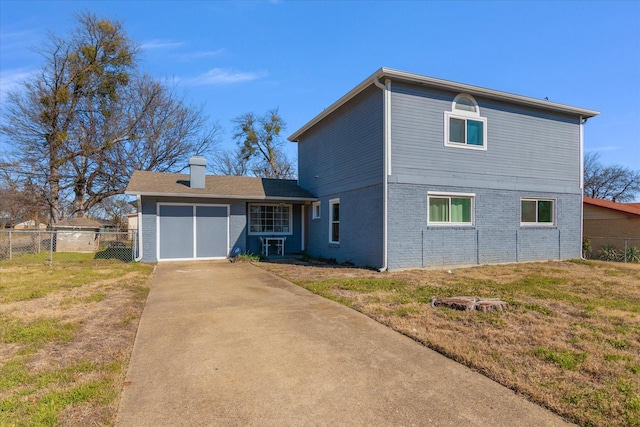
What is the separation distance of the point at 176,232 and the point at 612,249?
62.1ft

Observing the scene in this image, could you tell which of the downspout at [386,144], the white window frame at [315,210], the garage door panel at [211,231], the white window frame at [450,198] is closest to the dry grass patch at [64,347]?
the garage door panel at [211,231]

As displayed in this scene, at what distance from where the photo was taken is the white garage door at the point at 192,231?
13375 mm

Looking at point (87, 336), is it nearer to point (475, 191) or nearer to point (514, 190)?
point (475, 191)

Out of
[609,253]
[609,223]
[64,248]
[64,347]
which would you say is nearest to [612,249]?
[609,253]

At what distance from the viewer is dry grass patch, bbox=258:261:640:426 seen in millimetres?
3141

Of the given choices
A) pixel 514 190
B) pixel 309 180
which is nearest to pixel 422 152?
pixel 514 190

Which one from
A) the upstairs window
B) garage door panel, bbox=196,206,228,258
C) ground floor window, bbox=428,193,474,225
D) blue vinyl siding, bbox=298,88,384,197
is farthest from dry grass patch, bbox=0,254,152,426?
the upstairs window

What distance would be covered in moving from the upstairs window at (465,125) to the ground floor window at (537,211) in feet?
9.18

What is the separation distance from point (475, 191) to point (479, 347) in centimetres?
824

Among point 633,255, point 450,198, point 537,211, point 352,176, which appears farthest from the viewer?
point 633,255

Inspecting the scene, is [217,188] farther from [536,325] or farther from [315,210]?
[536,325]

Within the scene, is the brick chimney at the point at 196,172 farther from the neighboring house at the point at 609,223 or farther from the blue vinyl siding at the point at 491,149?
the neighboring house at the point at 609,223

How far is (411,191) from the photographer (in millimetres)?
10523

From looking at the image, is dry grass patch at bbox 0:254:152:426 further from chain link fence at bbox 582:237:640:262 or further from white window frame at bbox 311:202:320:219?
chain link fence at bbox 582:237:640:262
